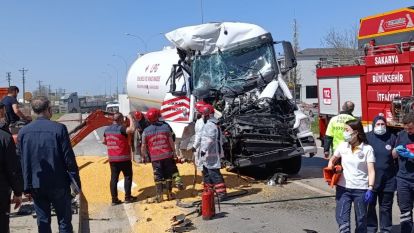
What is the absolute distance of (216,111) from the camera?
11.2 m

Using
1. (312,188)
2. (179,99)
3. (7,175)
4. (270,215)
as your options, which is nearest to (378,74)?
(312,188)

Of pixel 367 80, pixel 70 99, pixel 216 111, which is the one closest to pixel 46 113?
pixel 216 111

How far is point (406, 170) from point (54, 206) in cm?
410

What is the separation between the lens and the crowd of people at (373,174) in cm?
593

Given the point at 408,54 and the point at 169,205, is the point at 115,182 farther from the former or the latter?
the point at 408,54

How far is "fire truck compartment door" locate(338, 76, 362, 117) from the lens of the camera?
11956mm

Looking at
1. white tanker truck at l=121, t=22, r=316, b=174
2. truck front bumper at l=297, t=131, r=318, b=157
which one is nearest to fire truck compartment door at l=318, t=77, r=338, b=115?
white tanker truck at l=121, t=22, r=316, b=174

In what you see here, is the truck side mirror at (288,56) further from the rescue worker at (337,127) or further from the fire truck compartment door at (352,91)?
the rescue worker at (337,127)

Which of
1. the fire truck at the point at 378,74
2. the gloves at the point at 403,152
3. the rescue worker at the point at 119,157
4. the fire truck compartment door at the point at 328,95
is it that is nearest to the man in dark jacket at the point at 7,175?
the rescue worker at the point at 119,157

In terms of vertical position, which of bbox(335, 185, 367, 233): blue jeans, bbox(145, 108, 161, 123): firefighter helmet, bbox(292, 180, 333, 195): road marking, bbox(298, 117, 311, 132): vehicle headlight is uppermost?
bbox(145, 108, 161, 123): firefighter helmet

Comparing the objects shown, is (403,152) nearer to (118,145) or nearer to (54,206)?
(54,206)

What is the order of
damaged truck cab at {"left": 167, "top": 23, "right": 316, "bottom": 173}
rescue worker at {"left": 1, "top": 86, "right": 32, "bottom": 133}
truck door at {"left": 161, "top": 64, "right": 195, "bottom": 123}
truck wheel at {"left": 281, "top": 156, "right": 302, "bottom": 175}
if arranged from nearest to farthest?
damaged truck cab at {"left": 167, "top": 23, "right": 316, "bottom": 173} < rescue worker at {"left": 1, "top": 86, "right": 32, "bottom": 133} < truck door at {"left": 161, "top": 64, "right": 195, "bottom": 123} < truck wheel at {"left": 281, "top": 156, "right": 302, "bottom": 175}

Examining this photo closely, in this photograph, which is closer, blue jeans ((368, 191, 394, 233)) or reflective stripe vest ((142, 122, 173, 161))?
blue jeans ((368, 191, 394, 233))

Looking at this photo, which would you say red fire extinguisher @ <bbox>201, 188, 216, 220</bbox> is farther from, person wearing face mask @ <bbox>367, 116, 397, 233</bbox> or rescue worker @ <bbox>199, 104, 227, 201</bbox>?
person wearing face mask @ <bbox>367, 116, 397, 233</bbox>
